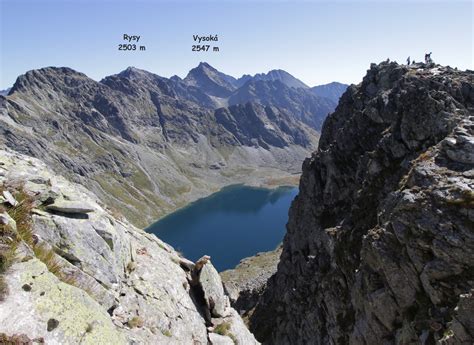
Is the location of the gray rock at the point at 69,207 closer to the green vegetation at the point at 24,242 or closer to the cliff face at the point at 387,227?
the green vegetation at the point at 24,242

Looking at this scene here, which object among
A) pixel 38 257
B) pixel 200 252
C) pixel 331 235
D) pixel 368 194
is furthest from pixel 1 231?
pixel 200 252

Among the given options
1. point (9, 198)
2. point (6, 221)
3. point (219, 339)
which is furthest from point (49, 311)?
point (219, 339)

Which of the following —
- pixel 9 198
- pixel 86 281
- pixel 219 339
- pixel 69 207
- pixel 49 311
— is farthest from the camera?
pixel 219 339

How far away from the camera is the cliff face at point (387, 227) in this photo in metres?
25.2

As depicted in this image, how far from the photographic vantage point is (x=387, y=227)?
31578 mm

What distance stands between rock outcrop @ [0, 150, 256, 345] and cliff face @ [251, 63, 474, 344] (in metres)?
13.7

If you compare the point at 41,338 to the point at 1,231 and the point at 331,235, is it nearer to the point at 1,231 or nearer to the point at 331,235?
the point at 1,231

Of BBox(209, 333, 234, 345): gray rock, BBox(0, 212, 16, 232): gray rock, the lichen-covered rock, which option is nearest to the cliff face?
BBox(209, 333, 234, 345): gray rock

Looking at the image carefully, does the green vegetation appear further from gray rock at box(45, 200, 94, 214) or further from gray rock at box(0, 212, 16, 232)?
gray rock at box(45, 200, 94, 214)

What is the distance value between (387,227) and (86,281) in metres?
25.8

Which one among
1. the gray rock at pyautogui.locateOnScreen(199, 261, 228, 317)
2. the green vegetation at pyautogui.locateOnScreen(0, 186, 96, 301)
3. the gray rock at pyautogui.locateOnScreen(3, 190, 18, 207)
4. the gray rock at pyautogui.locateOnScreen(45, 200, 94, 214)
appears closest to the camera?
the green vegetation at pyautogui.locateOnScreen(0, 186, 96, 301)

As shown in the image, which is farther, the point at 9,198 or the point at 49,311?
the point at 9,198

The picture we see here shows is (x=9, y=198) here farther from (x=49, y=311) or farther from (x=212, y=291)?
(x=212, y=291)

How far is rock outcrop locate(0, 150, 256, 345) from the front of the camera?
1148 cm
